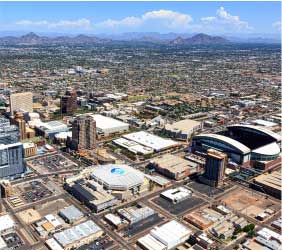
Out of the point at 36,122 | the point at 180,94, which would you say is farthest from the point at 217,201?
the point at 180,94

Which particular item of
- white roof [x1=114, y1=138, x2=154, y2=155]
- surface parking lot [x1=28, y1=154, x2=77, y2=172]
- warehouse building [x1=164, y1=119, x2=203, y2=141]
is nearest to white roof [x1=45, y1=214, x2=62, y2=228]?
surface parking lot [x1=28, y1=154, x2=77, y2=172]

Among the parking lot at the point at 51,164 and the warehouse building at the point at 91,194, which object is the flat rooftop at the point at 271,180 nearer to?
the warehouse building at the point at 91,194

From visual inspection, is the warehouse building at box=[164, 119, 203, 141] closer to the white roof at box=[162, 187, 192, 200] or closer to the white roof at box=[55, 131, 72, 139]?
the white roof at box=[55, 131, 72, 139]

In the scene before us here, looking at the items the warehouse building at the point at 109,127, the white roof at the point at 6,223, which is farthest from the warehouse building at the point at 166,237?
the warehouse building at the point at 109,127

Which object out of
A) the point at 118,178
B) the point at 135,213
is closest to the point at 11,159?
the point at 118,178

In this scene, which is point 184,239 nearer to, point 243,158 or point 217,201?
point 217,201
